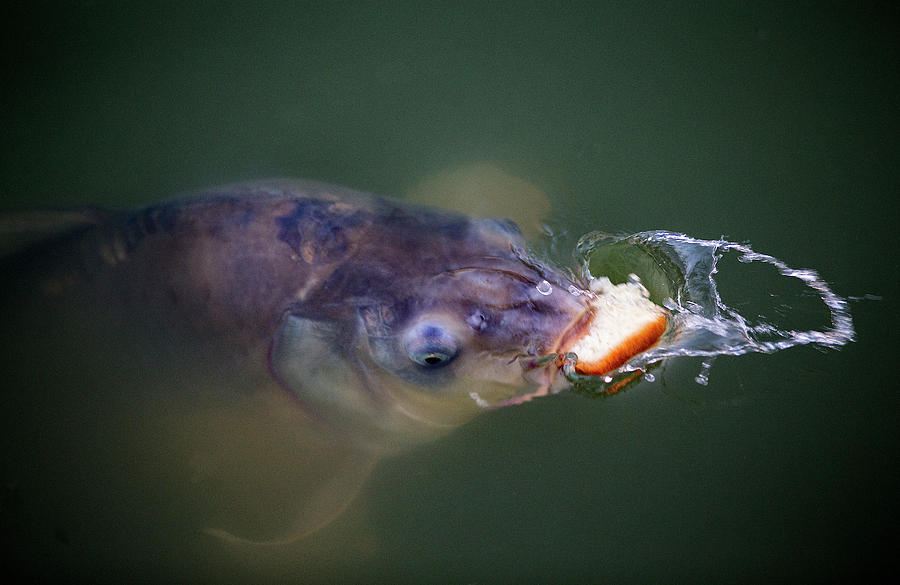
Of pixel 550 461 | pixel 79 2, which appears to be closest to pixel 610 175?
pixel 550 461

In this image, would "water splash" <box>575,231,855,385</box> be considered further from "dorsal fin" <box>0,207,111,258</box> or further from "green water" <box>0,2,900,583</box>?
"dorsal fin" <box>0,207,111,258</box>

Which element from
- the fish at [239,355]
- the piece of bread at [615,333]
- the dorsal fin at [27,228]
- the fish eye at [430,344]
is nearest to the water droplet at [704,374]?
the piece of bread at [615,333]

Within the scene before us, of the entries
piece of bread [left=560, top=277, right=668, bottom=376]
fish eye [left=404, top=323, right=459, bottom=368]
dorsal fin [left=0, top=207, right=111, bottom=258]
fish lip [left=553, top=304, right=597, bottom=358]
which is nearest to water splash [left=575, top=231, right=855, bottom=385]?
piece of bread [left=560, top=277, right=668, bottom=376]

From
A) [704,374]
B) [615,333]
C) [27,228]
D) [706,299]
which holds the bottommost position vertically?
[615,333]

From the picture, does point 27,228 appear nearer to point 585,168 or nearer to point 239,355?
point 239,355

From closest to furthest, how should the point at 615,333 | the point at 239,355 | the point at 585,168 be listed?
1. the point at 615,333
2. the point at 239,355
3. the point at 585,168

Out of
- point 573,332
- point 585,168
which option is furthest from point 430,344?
point 585,168
